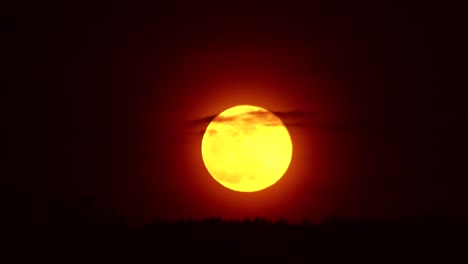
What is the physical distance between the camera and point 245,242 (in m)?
28.9

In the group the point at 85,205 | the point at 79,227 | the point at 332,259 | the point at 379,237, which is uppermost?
the point at 85,205

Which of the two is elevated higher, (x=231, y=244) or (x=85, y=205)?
(x=85, y=205)

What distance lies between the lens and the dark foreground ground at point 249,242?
27.4 metres

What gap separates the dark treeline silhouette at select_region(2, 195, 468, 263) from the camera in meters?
27.5

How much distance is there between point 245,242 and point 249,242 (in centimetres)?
13

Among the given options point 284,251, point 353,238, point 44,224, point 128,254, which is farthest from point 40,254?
point 353,238

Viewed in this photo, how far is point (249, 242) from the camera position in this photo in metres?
28.9

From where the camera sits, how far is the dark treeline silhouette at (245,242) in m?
27.5

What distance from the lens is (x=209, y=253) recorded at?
2784 cm

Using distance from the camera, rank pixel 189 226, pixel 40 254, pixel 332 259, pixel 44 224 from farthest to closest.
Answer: pixel 44 224, pixel 189 226, pixel 40 254, pixel 332 259

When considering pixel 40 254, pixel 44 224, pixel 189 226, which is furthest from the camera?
pixel 44 224

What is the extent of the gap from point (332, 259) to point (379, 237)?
3131mm

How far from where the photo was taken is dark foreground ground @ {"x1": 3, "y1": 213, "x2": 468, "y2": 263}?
27.4m

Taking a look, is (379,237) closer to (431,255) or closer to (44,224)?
(431,255)
